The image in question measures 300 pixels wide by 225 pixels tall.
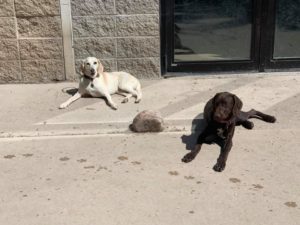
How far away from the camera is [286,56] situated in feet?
23.3

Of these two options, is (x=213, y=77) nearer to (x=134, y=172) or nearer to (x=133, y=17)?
(x=133, y=17)

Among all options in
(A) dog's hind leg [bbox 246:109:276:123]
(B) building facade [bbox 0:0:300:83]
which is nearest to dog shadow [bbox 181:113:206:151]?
(A) dog's hind leg [bbox 246:109:276:123]

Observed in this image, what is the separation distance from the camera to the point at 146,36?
22.0 ft

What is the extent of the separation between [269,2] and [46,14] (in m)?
2.97

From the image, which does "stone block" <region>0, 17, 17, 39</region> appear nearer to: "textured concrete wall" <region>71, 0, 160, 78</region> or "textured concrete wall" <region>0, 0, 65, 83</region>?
"textured concrete wall" <region>0, 0, 65, 83</region>

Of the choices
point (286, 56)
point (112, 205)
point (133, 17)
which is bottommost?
point (112, 205)

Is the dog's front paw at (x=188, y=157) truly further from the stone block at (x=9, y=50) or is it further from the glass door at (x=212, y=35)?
the stone block at (x=9, y=50)

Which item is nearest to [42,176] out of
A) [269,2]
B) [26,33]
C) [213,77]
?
[26,33]

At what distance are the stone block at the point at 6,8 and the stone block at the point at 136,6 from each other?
1357mm

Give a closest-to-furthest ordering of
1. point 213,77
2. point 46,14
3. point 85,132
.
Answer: point 85,132
point 46,14
point 213,77

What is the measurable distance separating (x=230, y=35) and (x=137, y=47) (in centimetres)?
133

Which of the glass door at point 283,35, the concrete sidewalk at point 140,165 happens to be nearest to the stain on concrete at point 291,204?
the concrete sidewalk at point 140,165

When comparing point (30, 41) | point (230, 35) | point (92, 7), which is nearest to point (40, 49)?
point (30, 41)

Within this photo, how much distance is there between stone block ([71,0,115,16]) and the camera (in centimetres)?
652
